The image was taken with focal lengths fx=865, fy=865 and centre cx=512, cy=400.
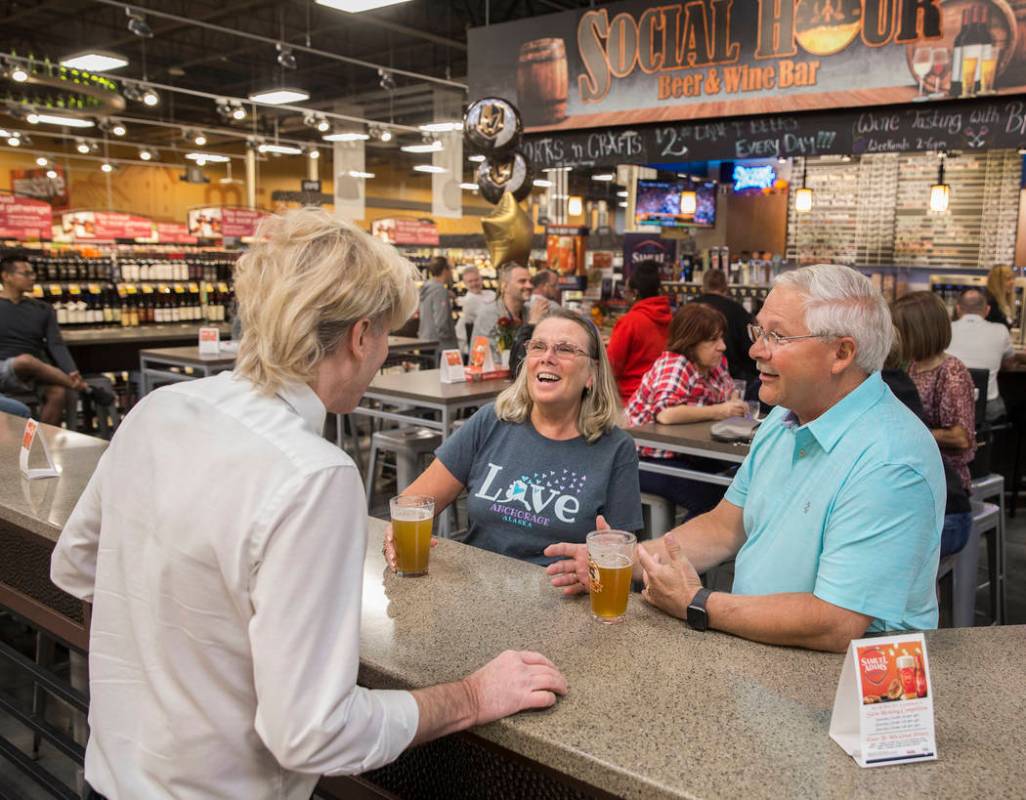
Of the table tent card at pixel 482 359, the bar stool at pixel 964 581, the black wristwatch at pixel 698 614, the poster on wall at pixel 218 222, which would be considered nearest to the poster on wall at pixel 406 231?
the poster on wall at pixel 218 222

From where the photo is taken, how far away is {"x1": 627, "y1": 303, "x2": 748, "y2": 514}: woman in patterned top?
4188 millimetres

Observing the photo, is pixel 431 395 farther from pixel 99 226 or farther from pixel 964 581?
pixel 99 226

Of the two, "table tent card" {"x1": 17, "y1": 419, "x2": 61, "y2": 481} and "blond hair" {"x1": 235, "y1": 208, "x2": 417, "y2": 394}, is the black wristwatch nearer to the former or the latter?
"blond hair" {"x1": 235, "y1": 208, "x2": 417, "y2": 394}

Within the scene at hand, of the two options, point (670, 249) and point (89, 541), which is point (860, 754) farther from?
point (670, 249)

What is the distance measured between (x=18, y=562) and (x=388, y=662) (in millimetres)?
1773

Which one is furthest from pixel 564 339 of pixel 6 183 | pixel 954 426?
pixel 6 183

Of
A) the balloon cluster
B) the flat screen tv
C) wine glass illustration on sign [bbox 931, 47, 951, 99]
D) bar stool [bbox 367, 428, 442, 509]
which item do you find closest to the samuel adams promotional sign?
wine glass illustration on sign [bbox 931, 47, 951, 99]

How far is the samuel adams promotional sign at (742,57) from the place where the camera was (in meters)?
5.60

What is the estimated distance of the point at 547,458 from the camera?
2527mm

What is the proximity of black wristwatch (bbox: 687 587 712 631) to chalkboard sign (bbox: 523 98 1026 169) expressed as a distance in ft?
17.6

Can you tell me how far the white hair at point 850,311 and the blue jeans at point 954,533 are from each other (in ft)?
5.49

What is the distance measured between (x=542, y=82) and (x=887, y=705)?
22.9ft

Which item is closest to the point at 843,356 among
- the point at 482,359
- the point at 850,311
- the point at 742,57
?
the point at 850,311

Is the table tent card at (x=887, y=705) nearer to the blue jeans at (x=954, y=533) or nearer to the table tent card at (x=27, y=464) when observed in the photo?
the blue jeans at (x=954, y=533)
